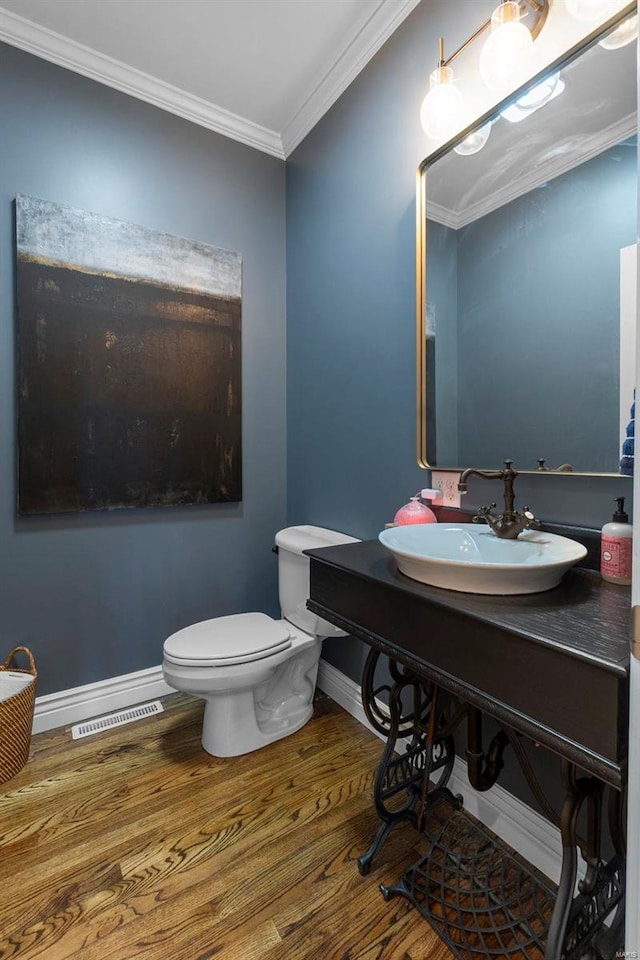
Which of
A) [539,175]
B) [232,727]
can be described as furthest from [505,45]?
[232,727]

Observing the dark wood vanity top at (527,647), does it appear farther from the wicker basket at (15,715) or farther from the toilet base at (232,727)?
the wicker basket at (15,715)

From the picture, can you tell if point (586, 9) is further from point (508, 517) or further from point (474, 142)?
point (508, 517)

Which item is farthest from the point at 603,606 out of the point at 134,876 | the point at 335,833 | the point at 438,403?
the point at 134,876

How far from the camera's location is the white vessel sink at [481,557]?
33.2 inches

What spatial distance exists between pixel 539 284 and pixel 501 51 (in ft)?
1.88

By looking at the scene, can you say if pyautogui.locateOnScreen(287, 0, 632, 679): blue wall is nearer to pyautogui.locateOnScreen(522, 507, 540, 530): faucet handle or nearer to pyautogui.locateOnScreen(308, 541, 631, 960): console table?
pyautogui.locateOnScreen(522, 507, 540, 530): faucet handle

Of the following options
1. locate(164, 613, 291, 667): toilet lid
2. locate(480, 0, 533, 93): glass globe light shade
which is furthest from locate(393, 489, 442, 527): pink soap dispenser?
locate(480, 0, 533, 93): glass globe light shade

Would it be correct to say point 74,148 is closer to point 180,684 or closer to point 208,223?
point 208,223

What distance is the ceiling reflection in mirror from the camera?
101cm

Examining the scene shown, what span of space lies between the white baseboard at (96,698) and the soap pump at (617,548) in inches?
73.4

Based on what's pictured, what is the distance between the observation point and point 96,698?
6.16 feet

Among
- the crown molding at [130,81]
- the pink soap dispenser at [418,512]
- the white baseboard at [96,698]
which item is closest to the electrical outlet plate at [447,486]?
the pink soap dispenser at [418,512]

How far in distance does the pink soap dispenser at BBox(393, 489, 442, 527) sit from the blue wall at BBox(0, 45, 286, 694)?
1.03 meters

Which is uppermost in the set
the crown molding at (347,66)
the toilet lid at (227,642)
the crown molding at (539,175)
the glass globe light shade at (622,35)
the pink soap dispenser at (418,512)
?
the crown molding at (347,66)
